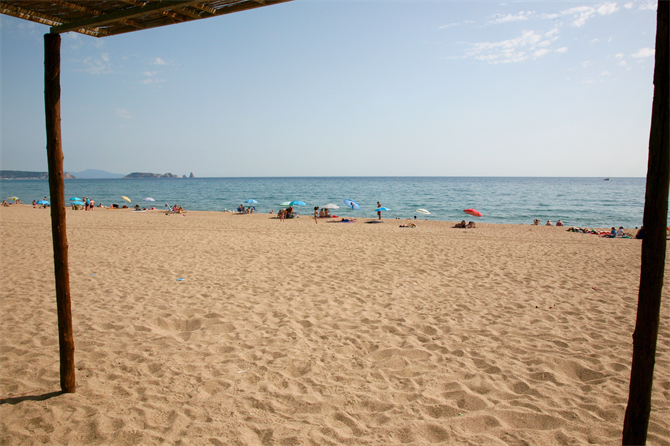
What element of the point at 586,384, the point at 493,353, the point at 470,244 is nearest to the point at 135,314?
the point at 493,353

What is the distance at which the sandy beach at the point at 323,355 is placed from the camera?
3098 mm

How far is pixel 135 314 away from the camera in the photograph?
18.0 ft

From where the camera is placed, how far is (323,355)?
14.1ft

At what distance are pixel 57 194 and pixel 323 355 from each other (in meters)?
3.24

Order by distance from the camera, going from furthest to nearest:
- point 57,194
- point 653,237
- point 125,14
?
point 57,194, point 125,14, point 653,237

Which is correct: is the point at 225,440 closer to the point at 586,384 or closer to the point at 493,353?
the point at 493,353

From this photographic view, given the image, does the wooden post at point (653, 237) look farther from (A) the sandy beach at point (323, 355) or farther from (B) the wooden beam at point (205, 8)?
(B) the wooden beam at point (205, 8)

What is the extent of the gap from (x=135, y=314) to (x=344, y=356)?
11.1ft

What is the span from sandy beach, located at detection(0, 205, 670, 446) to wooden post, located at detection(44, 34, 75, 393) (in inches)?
17.5

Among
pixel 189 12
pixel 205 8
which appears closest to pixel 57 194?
pixel 189 12

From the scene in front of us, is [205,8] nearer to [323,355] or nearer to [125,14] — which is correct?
[125,14]

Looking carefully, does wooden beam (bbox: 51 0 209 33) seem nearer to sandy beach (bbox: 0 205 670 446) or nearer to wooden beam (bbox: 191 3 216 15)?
wooden beam (bbox: 191 3 216 15)

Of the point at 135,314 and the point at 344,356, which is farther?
the point at 135,314

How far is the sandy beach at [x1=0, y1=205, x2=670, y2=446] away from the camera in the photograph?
3.10m
